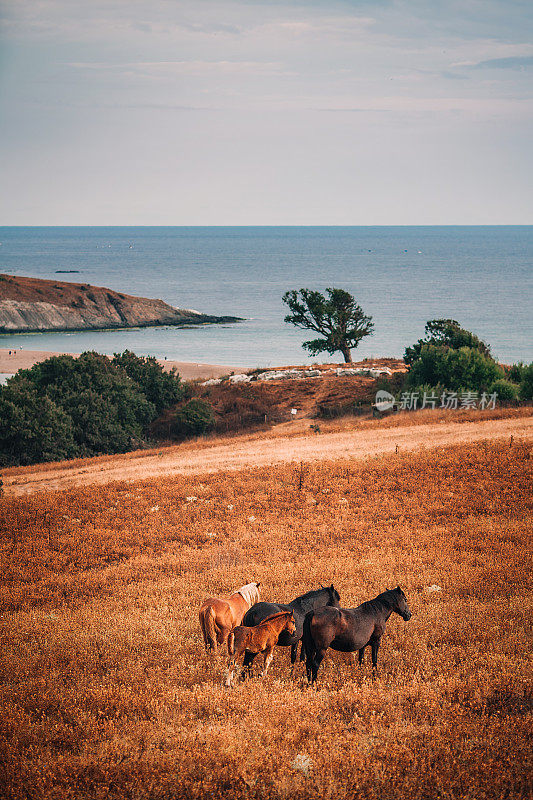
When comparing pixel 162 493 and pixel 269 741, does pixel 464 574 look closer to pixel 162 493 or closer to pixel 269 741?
pixel 269 741

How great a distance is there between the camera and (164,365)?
7612cm

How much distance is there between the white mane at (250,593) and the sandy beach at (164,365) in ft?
192

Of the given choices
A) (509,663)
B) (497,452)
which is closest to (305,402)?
(497,452)

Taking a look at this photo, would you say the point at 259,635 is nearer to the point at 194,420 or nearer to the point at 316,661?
the point at 316,661

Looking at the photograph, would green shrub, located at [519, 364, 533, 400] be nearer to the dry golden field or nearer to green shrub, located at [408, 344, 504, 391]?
green shrub, located at [408, 344, 504, 391]

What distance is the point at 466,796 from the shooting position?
5.56m

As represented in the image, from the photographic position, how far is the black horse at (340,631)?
25.1ft

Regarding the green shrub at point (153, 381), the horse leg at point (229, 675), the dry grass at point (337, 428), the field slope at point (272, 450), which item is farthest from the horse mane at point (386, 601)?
the green shrub at point (153, 381)

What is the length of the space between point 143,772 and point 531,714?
14.2ft

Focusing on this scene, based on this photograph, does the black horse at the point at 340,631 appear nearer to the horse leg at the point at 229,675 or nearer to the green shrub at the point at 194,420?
the horse leg at the point at 229,675

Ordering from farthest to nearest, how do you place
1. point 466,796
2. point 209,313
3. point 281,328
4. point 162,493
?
point 209,313, point 281,328, point 162,493, point 466,796

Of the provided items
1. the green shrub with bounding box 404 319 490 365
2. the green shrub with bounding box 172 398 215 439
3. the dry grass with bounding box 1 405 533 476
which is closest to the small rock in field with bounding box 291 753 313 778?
the dry grass with bounding box 1 405 533 476

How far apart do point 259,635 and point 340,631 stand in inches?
40.7

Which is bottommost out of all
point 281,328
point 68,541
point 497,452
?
point 68,541
